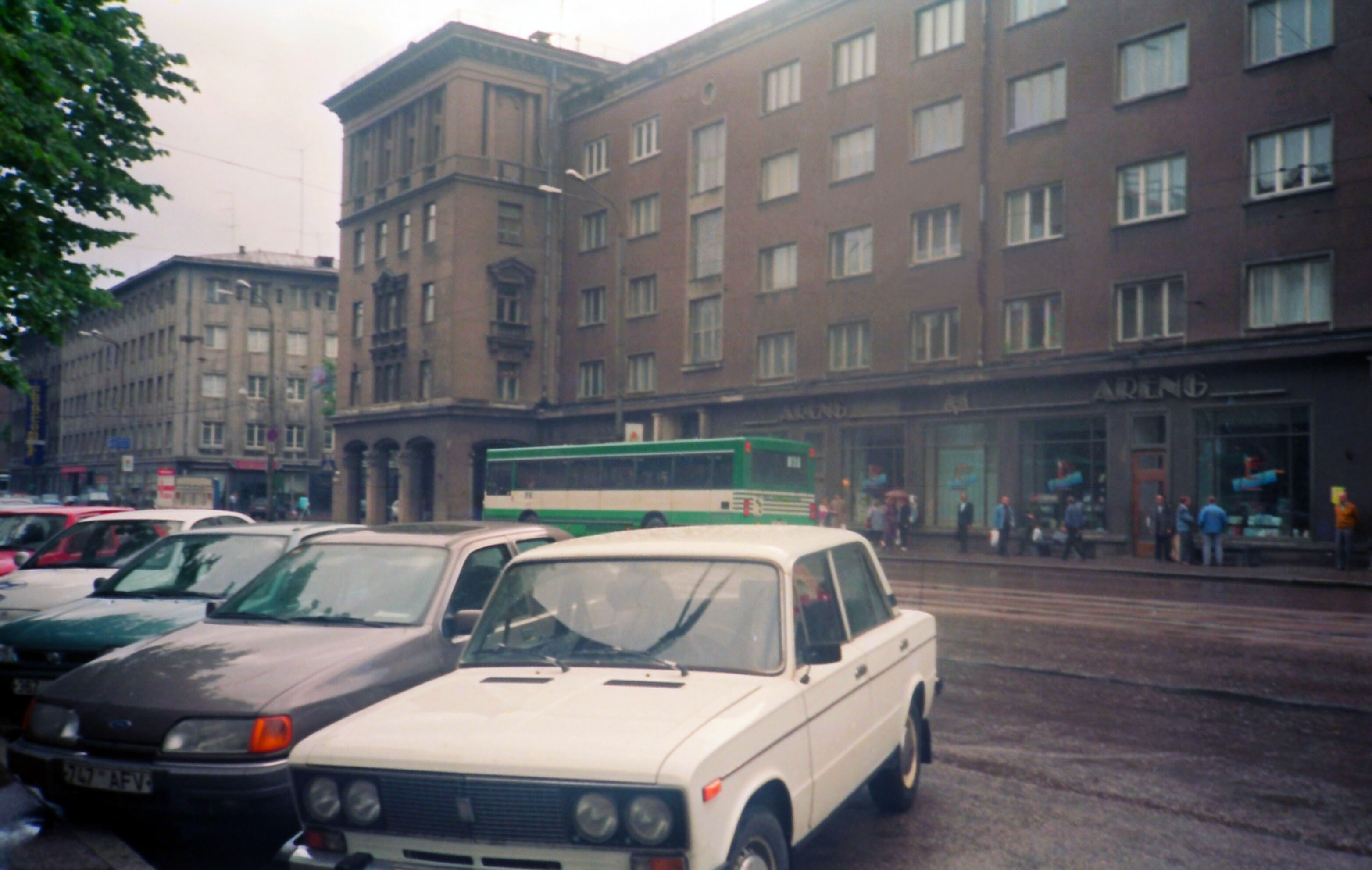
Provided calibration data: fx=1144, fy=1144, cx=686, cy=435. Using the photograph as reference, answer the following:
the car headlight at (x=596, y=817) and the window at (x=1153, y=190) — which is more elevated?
the window at (x=1153, y=190)

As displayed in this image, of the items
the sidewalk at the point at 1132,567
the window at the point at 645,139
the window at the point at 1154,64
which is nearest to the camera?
the sidewalk at the point at 1132,567

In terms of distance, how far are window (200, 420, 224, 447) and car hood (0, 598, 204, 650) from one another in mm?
69399

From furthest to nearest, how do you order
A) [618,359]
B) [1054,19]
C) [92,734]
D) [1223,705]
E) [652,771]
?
[618,359]
[1054,19]
[1223,705]
[92,734]
[652,771]

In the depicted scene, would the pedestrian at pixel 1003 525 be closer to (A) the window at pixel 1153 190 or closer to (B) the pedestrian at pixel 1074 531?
(B) the pedestrian at pixel 1074 531

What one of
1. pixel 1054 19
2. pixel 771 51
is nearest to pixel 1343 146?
pixel 1054 19

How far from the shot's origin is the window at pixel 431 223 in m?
49.6

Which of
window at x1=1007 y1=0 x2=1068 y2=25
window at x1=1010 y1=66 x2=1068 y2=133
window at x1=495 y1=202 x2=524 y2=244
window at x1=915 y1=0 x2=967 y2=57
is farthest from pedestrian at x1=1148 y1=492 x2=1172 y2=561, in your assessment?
window at x1=495 y1=202 x2=524 y2=244

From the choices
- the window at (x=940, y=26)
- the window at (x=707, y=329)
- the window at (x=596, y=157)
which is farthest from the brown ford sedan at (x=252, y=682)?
the window at (x=596, y=157)

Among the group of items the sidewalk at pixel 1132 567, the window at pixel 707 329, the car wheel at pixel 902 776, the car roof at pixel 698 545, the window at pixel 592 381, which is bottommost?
the sidewalk at pixel 1132 567

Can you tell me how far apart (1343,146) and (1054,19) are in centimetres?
856

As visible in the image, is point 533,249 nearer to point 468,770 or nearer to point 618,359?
point 618,359

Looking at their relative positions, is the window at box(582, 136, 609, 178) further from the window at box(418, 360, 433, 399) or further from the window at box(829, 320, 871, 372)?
the window at box(829, 320, 871, 372)

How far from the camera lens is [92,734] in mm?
5289

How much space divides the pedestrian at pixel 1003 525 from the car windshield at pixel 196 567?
23805 millimetres
